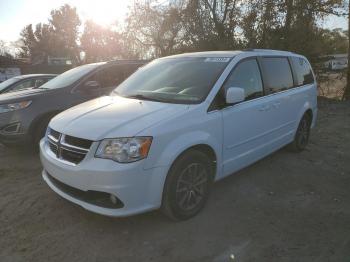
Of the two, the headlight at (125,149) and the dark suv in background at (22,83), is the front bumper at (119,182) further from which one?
the dark suv in background at (22,83)

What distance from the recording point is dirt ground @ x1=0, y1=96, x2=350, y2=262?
3.26 metres

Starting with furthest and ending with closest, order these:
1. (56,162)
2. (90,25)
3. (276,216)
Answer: (90,25), (276,216), (56,162)

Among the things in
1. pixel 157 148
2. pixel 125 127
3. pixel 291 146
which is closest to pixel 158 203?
pixel 157 148

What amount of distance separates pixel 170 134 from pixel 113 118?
632 millimetres

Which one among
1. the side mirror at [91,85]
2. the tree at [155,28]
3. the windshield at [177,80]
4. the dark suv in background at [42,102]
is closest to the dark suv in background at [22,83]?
the dark suv in background at [42,102]

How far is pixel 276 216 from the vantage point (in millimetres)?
3941

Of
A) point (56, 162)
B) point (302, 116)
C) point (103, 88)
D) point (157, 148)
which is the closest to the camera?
point (157, 148)

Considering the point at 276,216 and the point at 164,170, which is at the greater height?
the point at 164,170

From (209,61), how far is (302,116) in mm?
2412

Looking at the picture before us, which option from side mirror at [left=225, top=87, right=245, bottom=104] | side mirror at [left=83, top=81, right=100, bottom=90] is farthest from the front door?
side mirror at [left=83, top=81, right=100, bottom=90]

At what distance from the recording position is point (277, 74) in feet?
17.3

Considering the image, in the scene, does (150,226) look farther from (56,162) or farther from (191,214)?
(56,162)

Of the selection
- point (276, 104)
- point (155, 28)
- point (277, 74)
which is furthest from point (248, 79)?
point (155, 28)

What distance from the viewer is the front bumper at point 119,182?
320 cm
